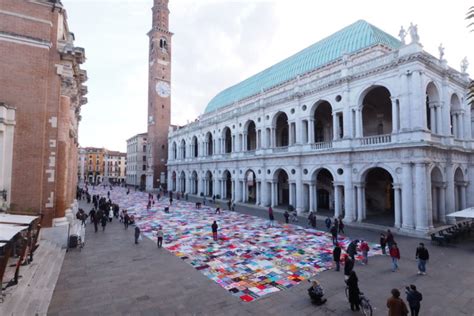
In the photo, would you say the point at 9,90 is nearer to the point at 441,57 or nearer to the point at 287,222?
the point at 287,222

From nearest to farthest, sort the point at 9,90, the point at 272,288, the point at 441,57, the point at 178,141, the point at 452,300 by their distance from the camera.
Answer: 1. the point at 452,300
2. the point at 272,288
3. the point at 9,90
4. the point at 441,57
5. the point at 178,141

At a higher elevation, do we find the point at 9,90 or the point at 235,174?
the point at 9,90

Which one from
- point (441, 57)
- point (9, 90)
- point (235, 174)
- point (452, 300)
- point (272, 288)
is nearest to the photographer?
point (452, 300)

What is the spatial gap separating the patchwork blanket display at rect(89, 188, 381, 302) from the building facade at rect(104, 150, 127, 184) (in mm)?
91043

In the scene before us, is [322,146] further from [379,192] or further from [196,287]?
[196,287]

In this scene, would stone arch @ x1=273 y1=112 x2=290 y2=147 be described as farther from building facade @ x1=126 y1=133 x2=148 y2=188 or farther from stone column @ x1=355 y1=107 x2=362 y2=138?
building facade @ x1=126 y1=133 x2=148 y2=188

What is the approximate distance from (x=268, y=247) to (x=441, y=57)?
2060 cm

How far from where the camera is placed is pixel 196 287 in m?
9.05

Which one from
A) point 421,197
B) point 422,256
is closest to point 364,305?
point 422,256

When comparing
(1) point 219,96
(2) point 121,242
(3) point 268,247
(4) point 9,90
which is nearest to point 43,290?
(2) point 121,242

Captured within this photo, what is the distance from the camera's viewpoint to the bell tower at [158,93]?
184ft

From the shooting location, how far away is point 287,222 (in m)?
20.9

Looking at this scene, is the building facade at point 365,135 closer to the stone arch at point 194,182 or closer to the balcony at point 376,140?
the balcony at point 376,140

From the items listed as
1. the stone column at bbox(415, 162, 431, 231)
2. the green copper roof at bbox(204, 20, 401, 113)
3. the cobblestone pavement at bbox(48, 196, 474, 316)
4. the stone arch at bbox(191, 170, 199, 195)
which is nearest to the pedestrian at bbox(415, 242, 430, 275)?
the cobblestone pavement at bbox(48, 196, 474, 316)
